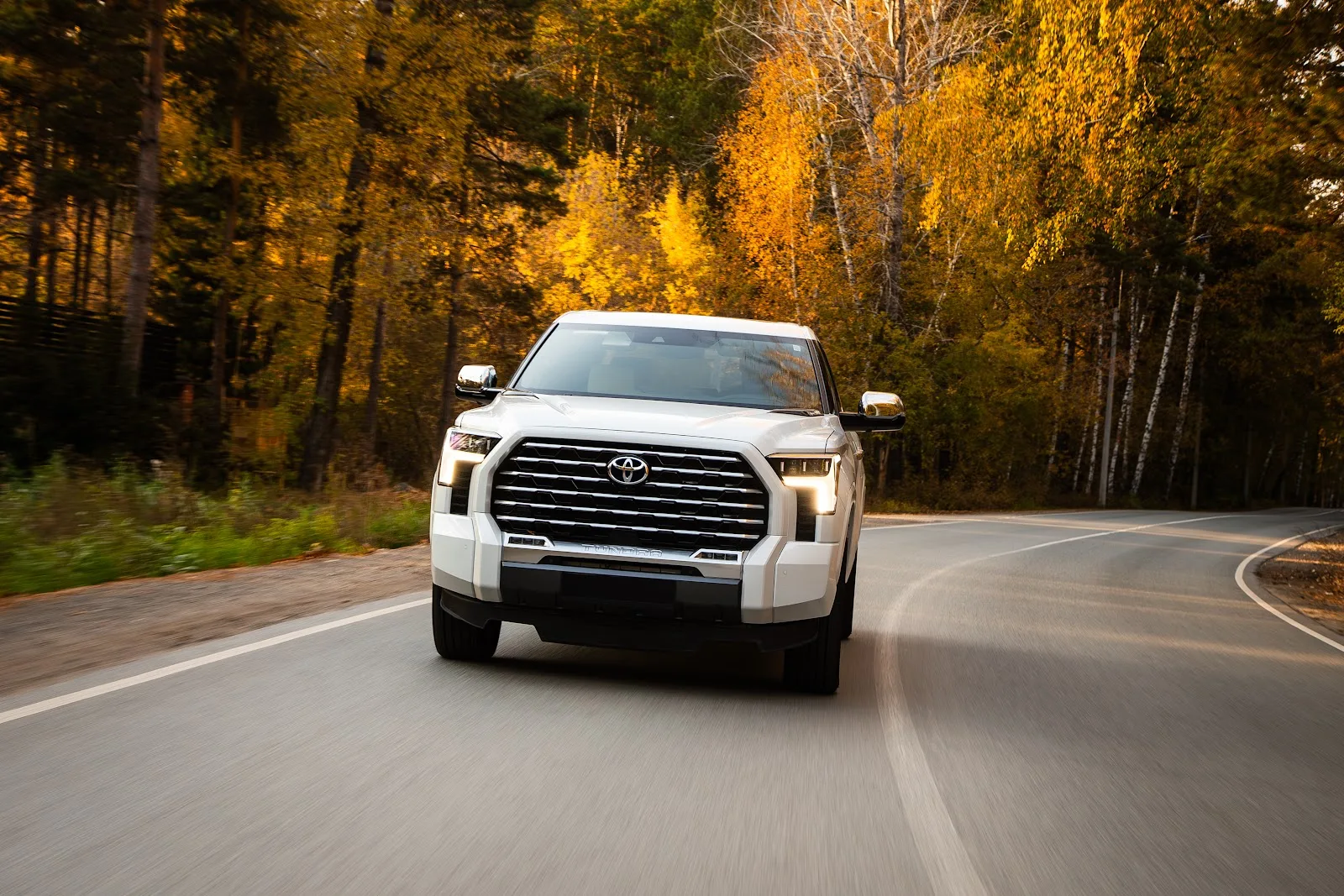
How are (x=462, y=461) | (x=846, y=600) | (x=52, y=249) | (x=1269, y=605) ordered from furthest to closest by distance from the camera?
1. (x=52, y=249)
2. (x=1269, y=605)
3. (x=846, y=600)
4. (x=462, y=461)

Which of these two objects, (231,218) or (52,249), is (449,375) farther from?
(231,218)

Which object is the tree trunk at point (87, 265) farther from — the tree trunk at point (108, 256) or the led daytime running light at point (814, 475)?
the led daytime running light at point (814, 475)

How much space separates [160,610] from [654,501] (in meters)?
4.17

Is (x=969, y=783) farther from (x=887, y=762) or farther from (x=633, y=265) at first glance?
(x=633, y=265)

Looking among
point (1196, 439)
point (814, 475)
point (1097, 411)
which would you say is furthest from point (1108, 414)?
point (814, 475)

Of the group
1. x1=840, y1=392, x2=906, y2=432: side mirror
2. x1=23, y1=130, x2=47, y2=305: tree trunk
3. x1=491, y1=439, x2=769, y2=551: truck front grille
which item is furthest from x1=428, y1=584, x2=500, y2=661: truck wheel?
x1=23, y1=130, x2=47, y2=305: tree trunk

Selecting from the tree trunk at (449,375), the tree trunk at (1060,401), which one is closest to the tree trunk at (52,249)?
the tree trunk at (449,375)

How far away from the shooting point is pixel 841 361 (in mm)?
36375

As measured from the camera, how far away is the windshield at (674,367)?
8344 millimetres

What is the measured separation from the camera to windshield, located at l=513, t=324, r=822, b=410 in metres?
8.34

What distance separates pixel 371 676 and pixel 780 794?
2796mm

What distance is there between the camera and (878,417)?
344 inches

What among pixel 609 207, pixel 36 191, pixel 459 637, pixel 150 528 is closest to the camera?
pixel 459 637

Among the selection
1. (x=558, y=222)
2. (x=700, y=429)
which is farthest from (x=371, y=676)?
(x=558, y=222)
